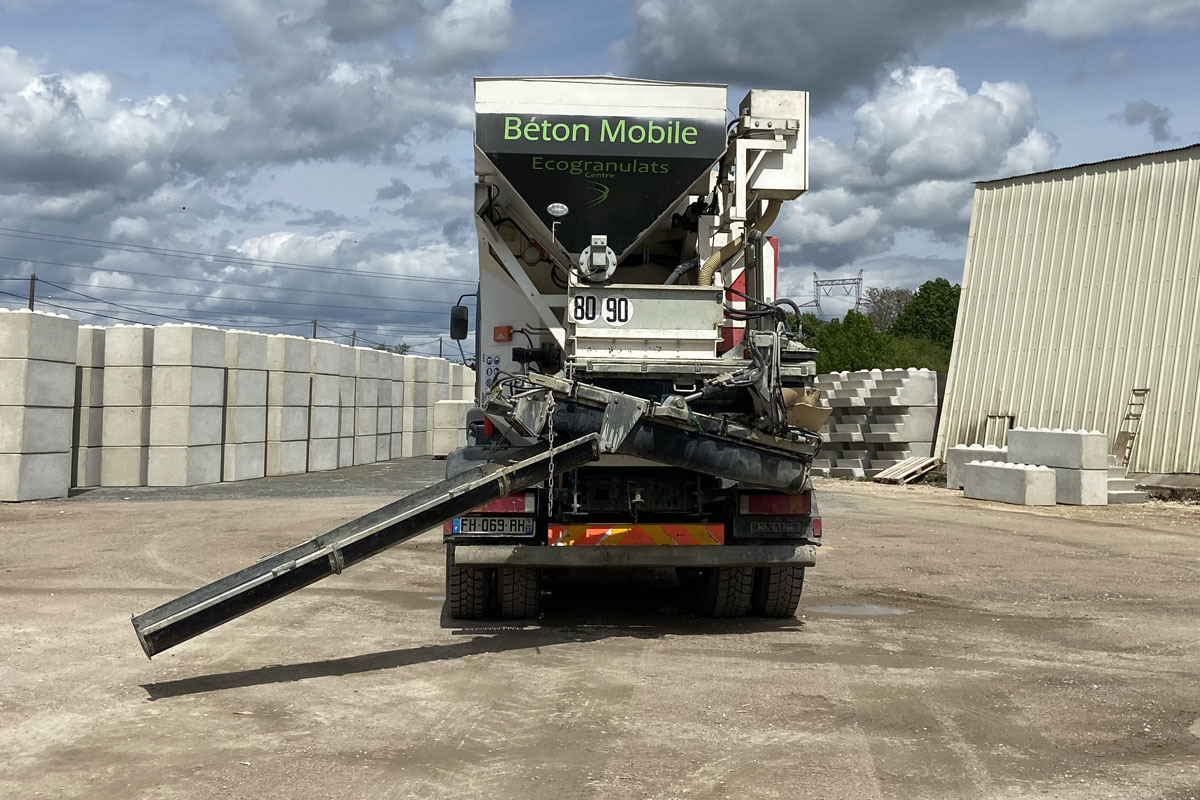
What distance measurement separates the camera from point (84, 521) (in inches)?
639

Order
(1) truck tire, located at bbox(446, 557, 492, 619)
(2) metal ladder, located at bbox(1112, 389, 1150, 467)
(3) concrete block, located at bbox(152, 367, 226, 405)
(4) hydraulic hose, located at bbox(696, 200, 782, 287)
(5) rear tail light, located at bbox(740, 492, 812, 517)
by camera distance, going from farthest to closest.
Answer: 1. (2) metal ladder, located at bbox(1112, 389, 1150, 467)
2. (3) concrete block, located at bbox(152, 367, 226, 405)
3. (4) hydraulic hose, located at bbox(696, 200, 782, 287)
4. (1) truck tire, located at bbox(446, 557, 492, 619)
5. (5) rear tail light, located at bbox(740, 492, 812, 517)

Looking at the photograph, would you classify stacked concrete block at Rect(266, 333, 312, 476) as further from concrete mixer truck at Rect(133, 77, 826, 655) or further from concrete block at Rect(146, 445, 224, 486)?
concrete mixer truck at Rect(133, 77, 826, 655)

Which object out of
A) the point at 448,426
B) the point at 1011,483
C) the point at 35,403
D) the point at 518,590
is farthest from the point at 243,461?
the point at 518,590

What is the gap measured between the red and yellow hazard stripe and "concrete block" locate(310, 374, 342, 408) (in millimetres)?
20127

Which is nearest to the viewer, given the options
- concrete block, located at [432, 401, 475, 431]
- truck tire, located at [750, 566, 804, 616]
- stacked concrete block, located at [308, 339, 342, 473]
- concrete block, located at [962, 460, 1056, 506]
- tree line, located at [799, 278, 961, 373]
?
truck tire, located at [750, 566, 804, 616]

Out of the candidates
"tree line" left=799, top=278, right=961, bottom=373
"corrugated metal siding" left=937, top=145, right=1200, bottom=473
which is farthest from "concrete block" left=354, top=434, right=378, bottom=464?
"tree line" left=799, top=278, right=961, bottom=373

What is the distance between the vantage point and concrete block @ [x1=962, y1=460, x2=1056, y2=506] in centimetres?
2033

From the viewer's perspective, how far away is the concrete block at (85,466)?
21.4 meters

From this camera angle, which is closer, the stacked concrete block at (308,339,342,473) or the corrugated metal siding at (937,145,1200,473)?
the corrugated metal siding at (937,145,1200,473)

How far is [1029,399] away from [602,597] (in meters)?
18.0

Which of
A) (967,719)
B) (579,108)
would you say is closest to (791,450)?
(967,719)

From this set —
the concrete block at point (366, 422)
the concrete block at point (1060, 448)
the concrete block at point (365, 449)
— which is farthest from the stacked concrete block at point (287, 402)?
the concrete block at point (1060, 448)

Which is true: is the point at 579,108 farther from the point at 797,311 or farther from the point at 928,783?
the point at 928,783

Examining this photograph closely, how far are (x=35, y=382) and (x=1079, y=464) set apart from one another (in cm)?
1834
